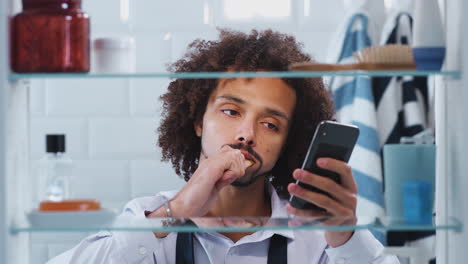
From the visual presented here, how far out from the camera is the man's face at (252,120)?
1501mm

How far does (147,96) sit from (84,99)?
164mm

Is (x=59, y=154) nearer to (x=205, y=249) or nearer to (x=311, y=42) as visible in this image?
(x=205, y=249)

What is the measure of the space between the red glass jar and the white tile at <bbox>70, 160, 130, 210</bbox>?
0.96 m

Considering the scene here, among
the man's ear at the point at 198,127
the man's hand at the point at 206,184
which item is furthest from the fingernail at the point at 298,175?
the man's ear at the point at 198,127

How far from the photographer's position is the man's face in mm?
1501

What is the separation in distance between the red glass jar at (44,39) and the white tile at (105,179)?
38.0 inches

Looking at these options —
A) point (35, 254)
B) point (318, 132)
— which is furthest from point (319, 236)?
point (35, 254)

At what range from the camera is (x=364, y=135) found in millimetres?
1796

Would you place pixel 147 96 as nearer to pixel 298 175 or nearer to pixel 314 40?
pixel 314 40

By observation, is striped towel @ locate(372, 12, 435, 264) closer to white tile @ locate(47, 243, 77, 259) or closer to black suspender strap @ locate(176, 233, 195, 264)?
black suspender strap @ locate(176, 233, 195, 264)

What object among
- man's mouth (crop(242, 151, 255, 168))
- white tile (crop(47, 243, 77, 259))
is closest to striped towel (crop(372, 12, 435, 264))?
man's mouth (crop(242, 151, 255, 168))

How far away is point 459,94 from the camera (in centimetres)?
105

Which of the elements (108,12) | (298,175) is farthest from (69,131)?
(298,175)

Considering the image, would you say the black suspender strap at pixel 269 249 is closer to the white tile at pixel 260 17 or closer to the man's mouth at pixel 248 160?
the man's mouth at pixel 248 160
